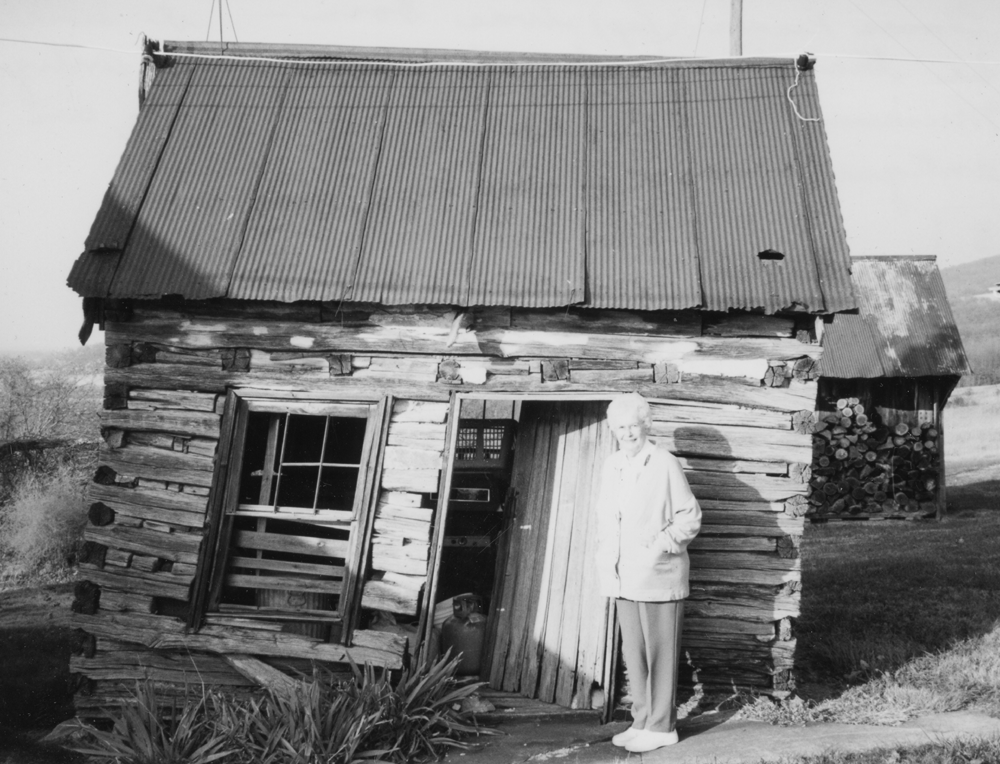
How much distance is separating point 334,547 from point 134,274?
2.58 m

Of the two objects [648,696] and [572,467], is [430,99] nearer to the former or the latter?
[572,467]

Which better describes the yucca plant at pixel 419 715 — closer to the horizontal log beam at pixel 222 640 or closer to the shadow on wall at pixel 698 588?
the horizontal log beam at pixel 222 640

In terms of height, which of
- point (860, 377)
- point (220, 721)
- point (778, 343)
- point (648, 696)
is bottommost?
point (220, 721)

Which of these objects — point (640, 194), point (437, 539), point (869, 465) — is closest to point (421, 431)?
point (437, 539)

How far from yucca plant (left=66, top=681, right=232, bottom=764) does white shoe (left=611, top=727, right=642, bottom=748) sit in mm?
2453

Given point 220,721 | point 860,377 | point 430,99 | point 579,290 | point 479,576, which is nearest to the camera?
point 220,721

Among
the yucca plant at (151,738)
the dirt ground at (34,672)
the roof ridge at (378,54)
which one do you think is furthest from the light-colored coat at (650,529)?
the roof ridge at (378,54)

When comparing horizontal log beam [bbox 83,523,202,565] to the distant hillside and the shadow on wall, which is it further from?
the distant hillside

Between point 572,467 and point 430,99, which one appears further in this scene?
point 430,99

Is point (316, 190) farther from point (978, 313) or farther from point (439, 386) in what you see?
point (978, 313)

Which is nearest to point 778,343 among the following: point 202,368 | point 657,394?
point 657,394

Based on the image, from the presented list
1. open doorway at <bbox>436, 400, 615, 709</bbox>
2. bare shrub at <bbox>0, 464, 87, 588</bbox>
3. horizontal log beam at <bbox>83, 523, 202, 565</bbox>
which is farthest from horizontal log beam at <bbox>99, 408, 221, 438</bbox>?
bare shrub at <bbox>0, 464, 87, 588</bbox>

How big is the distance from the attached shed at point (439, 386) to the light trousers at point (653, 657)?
1.86ft

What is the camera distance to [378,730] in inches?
230
